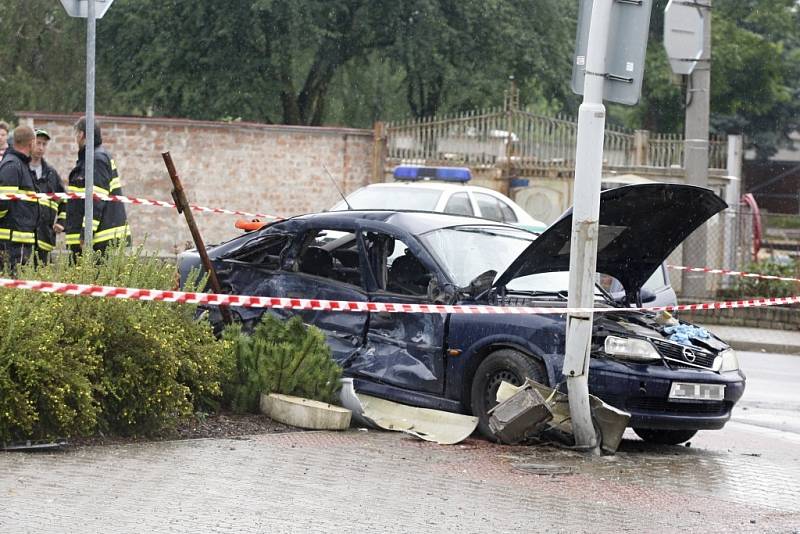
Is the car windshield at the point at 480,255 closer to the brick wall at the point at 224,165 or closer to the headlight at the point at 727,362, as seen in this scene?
the headlight at the point at 727,362

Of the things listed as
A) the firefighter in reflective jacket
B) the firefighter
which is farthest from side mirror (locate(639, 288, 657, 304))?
the firefighter

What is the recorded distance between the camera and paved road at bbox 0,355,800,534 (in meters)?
6.15

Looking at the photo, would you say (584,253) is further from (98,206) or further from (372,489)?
(98,206)

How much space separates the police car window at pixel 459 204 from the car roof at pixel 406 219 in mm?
7176

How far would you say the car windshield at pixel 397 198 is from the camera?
16812mm

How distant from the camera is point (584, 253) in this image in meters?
8.23

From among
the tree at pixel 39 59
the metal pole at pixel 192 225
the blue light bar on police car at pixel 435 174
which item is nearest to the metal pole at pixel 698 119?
the blue light bar on police car at pixel 435 174

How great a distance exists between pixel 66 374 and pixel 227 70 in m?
26.9

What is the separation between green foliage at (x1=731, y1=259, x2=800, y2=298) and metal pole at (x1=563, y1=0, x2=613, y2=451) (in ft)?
39.9

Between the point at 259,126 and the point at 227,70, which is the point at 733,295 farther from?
the point at 227,70

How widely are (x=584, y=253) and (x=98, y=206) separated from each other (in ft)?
16.7

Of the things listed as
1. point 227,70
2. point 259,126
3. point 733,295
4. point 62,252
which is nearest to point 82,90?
point 227,70

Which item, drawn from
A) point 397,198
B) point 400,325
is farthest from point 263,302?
point 397,198

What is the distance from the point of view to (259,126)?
25.6 meters
